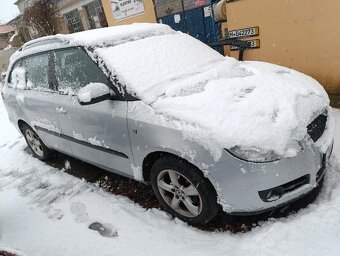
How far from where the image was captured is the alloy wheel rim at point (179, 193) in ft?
9.18

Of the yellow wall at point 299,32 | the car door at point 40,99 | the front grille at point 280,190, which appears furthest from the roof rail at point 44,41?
the yellow wall at point 299,32

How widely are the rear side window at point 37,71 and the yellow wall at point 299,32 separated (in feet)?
11.7

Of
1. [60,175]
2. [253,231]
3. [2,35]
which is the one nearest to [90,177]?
[60,175]

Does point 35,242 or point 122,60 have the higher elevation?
point 122,60

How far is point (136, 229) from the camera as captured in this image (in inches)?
118

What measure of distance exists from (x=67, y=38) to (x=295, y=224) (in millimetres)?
2900

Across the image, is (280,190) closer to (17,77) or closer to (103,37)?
(103,37)

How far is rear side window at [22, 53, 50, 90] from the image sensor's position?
4047 millimetres

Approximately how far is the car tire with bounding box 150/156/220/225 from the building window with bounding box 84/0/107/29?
560 inches

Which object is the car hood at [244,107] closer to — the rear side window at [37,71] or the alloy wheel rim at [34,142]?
the rear side window at [37,71]

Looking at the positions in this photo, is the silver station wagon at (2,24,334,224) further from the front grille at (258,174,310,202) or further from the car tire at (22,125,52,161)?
the car tire at (22,125,52,161)

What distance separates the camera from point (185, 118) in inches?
103

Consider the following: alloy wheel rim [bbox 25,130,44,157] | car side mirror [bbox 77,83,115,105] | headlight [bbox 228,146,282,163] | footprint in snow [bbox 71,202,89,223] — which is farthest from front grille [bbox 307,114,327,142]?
alloy wheel rim [bbox 25,130,44,157]

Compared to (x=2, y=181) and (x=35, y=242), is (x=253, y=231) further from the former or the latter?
(x=2, y=181)
